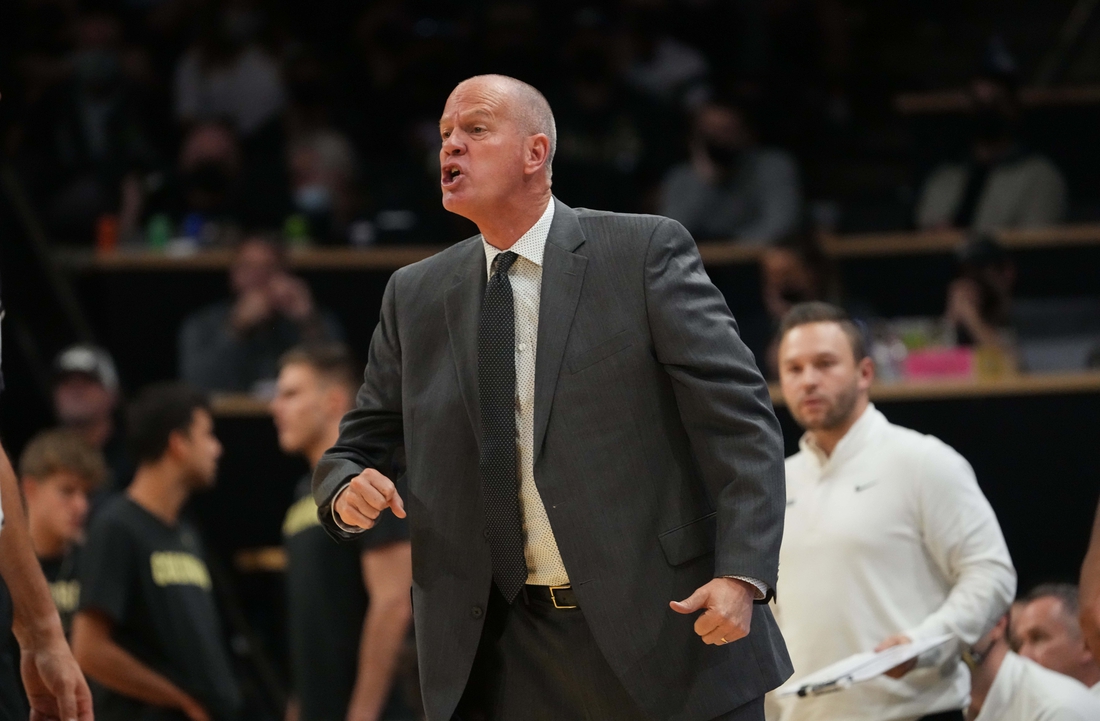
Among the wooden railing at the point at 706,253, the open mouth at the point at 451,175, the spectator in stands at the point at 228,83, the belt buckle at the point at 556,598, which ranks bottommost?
the wooden railing at the point at 706,253

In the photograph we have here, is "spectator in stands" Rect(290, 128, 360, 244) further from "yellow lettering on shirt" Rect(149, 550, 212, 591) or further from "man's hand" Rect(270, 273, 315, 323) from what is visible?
"yellow lettering on shirt" Rect(149, 550, 212, 591)

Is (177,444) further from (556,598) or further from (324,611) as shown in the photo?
(556,598)

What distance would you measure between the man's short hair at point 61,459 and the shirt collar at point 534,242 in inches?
116

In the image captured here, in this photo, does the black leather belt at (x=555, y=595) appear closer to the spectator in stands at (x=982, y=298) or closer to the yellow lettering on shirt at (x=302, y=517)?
the yellow lettering on shirt at (x=302, y=517)

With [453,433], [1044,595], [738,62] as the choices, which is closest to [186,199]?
[738,62]

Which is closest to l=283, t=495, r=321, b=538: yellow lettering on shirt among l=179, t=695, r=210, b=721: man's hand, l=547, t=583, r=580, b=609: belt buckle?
l=179, t=695, r=210, b=721: man's hand

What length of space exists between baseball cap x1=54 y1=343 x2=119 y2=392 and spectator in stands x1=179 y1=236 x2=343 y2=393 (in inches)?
17.9

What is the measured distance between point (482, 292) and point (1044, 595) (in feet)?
7.78

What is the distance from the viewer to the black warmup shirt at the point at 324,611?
5000mm

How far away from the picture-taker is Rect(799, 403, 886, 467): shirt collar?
13.2 feet

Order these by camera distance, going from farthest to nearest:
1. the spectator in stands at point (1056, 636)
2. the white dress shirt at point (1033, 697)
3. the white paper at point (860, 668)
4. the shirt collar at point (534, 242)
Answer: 1. the spectator in stands at point (1056, 636)
2. the white dress shirt at point (1033, 697)
3. the white paper at point (860, 668)
4. the shirt collar at point (534, 242)

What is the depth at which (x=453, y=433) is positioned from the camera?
270 cm

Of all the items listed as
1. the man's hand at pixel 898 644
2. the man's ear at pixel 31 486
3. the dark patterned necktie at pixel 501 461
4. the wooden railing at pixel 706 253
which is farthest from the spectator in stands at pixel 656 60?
the dark patterned necktie at pixel 501 461

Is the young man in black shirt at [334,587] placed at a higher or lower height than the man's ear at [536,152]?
lower
